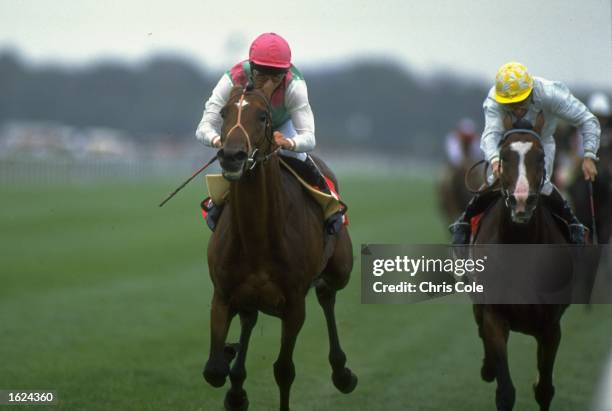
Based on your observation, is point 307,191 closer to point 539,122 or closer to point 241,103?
point 241,103

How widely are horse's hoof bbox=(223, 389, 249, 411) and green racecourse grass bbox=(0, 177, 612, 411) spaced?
437 mm

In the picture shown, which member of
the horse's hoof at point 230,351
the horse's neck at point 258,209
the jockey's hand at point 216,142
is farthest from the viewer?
the horse's hoof at point 230,351

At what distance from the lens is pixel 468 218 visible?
25.5ft

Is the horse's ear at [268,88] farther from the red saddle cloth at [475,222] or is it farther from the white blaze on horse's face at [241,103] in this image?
the red saddle cloth at [475,222]

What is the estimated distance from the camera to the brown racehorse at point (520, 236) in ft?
22.2

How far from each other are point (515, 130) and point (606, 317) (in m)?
6.64

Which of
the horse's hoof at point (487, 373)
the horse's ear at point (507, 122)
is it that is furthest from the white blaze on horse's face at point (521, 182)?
the horse's hoof at point (487, 373)

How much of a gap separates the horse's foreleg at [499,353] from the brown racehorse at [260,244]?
1204 mm

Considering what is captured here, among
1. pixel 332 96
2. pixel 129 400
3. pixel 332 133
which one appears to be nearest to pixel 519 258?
pixel 129 400

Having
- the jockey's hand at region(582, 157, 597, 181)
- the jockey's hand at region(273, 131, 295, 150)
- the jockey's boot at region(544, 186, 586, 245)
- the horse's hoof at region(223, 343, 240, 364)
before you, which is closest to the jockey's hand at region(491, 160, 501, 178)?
the jockey's boot at region(544, 186, 586, 245)

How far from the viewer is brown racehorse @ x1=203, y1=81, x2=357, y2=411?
643 cm

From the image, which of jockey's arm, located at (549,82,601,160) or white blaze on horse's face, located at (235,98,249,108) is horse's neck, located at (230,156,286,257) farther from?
jockey's arm, located at (549,82,601,160)

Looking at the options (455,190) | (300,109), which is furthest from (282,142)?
(455,190)

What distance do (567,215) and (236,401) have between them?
8.63ft
